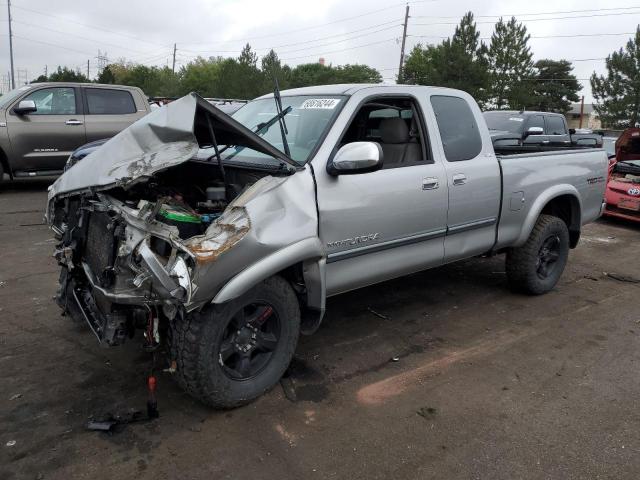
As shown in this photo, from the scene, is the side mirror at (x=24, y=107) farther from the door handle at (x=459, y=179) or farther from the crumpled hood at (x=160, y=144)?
the door handle at (x=459, y=179)

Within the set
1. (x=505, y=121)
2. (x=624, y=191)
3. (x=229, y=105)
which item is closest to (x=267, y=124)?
(x=229, y=105)

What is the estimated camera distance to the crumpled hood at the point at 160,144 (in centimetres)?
281

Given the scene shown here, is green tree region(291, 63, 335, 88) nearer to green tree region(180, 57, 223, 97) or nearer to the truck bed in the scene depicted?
green tree region(180, 57, 223, 97)

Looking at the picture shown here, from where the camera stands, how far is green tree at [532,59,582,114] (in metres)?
62.7

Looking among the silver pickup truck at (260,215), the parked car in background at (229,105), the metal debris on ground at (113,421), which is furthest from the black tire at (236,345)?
the parked car in background at (229,105)

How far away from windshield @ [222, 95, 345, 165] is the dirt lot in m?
1.45

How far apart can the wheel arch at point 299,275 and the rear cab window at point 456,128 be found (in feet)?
5.03

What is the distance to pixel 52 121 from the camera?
977 centimetres

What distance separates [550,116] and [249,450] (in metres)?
11.8

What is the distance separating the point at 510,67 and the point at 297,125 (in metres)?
51.1

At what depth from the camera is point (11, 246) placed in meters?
6.40

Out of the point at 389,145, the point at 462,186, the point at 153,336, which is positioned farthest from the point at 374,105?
the point at 153,336

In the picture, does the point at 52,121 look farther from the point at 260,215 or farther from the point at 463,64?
the point at 463,64

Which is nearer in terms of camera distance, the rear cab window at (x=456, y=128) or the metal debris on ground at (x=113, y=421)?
the metal debris on ground at (x=113, y=421)
